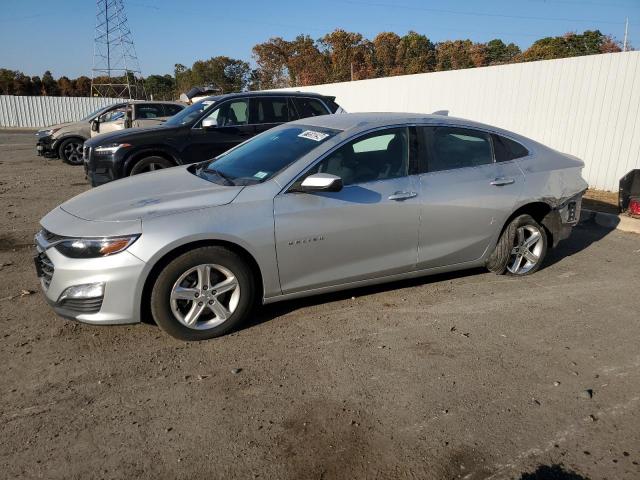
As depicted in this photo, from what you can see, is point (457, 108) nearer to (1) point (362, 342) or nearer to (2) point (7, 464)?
(1) point (362, 342)

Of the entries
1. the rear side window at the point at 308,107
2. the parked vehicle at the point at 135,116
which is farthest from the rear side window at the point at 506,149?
the parked vehicle at the point at 135,116

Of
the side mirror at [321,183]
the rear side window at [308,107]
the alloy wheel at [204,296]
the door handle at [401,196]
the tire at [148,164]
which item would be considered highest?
the rear side window at [308,107]

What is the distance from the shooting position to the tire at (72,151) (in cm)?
1450

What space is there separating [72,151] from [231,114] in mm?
8227

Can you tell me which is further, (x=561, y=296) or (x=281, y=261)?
(x=561, y=296)

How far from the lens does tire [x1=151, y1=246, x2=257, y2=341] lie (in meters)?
3.58

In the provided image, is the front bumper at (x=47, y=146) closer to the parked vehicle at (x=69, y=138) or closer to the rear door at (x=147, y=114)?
the parked vehicle at (x=69, y=138)

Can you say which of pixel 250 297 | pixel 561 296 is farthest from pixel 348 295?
pixel 561 296

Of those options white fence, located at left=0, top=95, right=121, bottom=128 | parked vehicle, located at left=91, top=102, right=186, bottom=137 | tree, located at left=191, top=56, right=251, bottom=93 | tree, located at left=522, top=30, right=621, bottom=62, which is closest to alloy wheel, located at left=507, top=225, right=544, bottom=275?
parked vehicle, located at left=91, top=102, right=186, bottom=137

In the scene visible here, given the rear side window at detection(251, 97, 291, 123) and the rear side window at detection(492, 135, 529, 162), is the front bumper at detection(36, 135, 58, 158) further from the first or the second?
the rear side window at detection(492, 135, 529, 162)

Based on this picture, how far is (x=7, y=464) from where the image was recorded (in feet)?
8.26

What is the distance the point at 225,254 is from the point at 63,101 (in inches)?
1549

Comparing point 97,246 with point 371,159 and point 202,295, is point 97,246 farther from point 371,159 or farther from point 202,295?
point 371,159

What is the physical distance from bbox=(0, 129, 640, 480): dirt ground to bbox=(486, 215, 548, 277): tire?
33 cm
